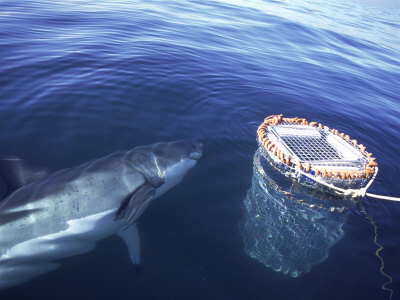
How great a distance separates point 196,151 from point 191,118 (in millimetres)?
2420

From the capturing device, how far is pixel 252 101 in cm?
1179

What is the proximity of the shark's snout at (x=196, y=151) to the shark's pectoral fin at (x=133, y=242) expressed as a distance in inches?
108

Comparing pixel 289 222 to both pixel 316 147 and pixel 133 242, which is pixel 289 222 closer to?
pixel 316 147

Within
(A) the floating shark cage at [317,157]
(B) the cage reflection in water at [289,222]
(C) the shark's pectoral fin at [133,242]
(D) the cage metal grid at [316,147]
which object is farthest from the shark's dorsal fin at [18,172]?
(D) the cage metal grid at [316,147]

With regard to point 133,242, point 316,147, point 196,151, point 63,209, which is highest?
point 316,147

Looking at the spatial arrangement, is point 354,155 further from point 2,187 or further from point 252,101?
point 2,187

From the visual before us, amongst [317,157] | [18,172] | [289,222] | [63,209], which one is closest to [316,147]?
[317,157]

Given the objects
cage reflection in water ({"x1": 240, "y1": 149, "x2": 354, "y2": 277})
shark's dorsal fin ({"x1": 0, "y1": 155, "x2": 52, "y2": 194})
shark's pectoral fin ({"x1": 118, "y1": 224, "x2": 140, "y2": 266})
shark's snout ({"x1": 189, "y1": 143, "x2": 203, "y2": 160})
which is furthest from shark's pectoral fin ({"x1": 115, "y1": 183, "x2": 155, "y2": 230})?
cage reflection in water ({"x1": 240, "y1": 149, "x2": 354, "y2": 277})

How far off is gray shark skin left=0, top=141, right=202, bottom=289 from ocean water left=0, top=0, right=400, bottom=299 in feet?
1.08

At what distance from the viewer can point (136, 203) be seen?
577 cm

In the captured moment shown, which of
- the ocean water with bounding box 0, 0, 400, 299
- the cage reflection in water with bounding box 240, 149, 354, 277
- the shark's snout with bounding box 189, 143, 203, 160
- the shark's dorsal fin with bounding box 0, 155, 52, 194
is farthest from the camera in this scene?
the shark's snout with bounding box 189, 143, 203, 160

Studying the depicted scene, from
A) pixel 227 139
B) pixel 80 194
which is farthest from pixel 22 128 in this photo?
pixel 227 139

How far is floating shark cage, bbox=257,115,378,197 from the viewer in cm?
625

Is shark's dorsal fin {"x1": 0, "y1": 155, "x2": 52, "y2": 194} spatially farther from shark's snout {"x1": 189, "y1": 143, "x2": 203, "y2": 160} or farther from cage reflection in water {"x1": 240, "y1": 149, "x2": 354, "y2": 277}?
cage reflection in water {"x1": 240, "y1": 149, "x2": 354, "y2": 277}
